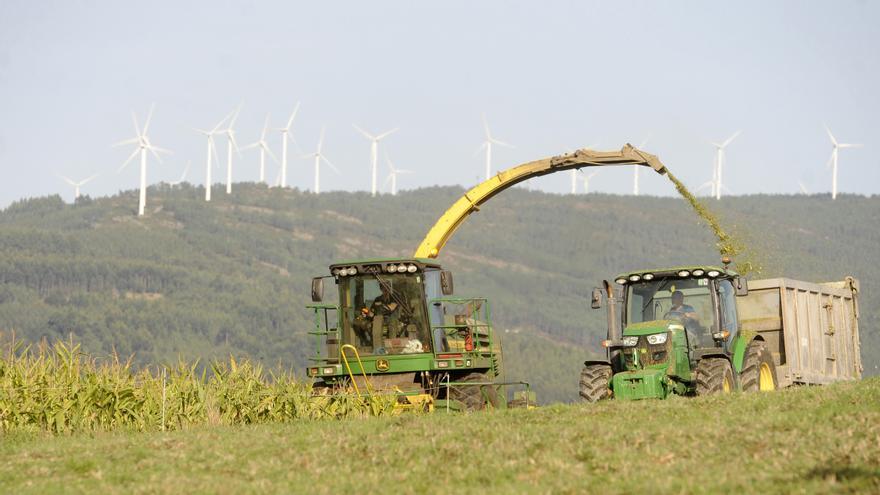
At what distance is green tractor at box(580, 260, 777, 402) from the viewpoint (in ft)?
68.7

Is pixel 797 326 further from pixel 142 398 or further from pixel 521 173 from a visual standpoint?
pixel 142 398

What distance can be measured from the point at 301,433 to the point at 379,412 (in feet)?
13.4

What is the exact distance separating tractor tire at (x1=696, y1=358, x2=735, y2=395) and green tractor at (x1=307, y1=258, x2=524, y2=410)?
4.12 meters

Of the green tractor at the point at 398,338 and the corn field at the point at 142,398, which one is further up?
the green tractor at the point at 398,338

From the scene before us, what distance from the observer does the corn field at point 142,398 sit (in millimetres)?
19688

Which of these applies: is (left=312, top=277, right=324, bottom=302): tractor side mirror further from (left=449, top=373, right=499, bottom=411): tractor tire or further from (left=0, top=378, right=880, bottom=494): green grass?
(left=0, top=378, right=880, bottom=494): green grass

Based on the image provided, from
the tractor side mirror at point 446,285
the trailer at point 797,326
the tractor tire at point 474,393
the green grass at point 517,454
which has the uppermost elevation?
the tractor side mirror at point 446,285

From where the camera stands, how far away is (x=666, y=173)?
90.4 feet

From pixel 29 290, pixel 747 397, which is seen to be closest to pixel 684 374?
pixel 747 397

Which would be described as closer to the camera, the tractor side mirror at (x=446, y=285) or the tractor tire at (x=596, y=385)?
the tractor tire at (x=596, y=385)

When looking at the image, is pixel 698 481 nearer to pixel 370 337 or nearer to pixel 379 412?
pixel 379 412

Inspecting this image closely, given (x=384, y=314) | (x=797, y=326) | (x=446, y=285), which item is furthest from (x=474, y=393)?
(x=797, y=326)

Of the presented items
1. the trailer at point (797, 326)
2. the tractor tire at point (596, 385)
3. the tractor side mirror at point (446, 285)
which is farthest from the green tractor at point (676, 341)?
the tractor side mirror at point (446, 285)

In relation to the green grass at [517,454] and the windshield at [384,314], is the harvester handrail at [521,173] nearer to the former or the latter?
the windshield at [384,314]
